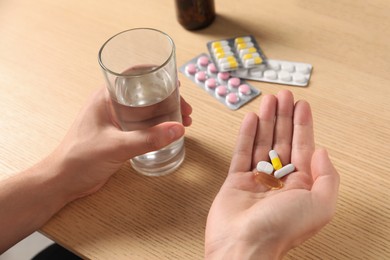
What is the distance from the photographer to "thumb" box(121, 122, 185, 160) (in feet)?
2.03

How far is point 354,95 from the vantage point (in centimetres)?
77

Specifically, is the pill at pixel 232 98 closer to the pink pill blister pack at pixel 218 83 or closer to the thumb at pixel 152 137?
the pink pill blister pack at pixel 218 83

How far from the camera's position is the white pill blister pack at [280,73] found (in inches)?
31.7

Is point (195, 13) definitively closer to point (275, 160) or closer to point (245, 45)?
point (245, 45)

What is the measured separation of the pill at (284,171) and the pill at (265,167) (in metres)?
0.01

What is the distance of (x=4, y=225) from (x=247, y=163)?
1.19 ft

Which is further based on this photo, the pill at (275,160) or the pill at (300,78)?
the pill at (300,78)

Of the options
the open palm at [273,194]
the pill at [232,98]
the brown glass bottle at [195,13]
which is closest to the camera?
the open palm at [273,194]

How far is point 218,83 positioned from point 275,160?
221 millimetres

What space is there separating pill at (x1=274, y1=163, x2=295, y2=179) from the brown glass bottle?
0.40 meters

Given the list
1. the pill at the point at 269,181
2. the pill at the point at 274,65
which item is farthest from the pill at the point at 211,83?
the pill at the point at 269,181

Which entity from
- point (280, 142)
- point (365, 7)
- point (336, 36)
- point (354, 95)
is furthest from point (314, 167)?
point (365, 7)

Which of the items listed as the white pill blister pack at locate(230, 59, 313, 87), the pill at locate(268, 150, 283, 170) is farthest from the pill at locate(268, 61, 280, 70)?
the pill at locate(268, 150, 283, 170)

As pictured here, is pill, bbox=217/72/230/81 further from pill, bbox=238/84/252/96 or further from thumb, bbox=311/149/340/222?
thumb, bbox=311/149/340/222
